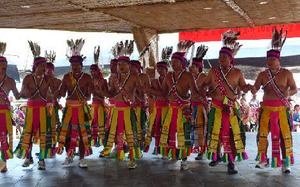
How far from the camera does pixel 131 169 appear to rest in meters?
5.81

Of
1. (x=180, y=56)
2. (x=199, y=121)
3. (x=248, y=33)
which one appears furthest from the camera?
(x=248, y=33)

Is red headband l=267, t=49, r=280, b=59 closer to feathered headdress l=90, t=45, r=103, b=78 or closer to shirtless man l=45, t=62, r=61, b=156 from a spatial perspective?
feathered headdress l=90, t=45, r=103, b=78

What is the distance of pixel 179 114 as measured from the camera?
579 cm

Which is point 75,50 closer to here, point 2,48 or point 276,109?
point 2,48

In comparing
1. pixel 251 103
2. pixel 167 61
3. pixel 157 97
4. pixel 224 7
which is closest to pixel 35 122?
pixel 157 97

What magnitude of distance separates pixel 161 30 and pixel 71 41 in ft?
14.3

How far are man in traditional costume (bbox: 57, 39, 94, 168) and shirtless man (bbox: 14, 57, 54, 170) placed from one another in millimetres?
235

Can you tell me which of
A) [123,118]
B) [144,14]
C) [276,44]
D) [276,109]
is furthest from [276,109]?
[144,14]

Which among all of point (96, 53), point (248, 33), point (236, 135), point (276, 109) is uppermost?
point (248, 33)

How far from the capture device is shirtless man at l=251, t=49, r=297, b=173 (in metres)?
5.43

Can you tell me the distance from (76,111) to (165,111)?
1367 millimetres

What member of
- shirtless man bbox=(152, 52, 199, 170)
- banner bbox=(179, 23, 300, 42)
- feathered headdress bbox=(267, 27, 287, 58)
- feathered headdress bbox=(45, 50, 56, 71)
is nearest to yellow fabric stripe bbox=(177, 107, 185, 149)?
shirtless man bbox=(152, 52, 199, 170)

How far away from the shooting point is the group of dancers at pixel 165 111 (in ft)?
18.0

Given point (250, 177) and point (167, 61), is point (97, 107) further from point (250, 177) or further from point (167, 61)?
point (250, 177)
